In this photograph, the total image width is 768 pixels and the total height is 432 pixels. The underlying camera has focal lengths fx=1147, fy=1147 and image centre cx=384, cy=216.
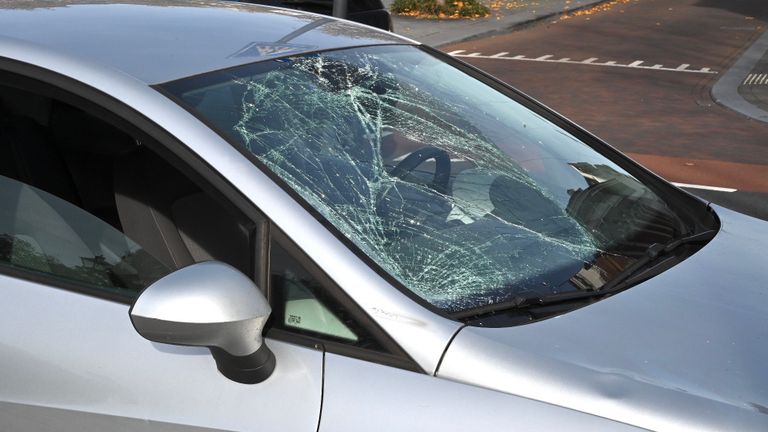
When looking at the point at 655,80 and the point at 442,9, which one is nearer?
the point at 655,80

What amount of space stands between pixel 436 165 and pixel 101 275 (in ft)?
3.00

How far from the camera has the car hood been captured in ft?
6.89

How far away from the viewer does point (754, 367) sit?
2.29 metres

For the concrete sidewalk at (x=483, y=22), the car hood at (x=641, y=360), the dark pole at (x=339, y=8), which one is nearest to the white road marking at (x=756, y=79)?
the concrete sidewalk at (x=483, y=22)

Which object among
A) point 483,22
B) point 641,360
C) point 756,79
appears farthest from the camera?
point 483,22

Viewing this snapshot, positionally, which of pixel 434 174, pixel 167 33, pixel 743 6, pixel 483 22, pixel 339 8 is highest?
pixel 167 33

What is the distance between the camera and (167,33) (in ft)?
9.29

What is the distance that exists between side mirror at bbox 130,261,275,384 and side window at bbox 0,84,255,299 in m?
0.23

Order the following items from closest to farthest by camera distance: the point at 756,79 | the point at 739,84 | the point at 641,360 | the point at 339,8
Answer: the point at 641,360, the point at 339,8, the point at 739,84, the point at 756,79

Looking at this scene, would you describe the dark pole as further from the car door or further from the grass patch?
the grass patch

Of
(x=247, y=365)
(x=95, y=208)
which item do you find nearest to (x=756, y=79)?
(x=95, y=208)

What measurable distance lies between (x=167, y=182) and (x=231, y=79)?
1.03ft

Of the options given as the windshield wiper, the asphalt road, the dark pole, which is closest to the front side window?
the windshield wiper

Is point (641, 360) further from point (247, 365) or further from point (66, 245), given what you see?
point (66, 245)
